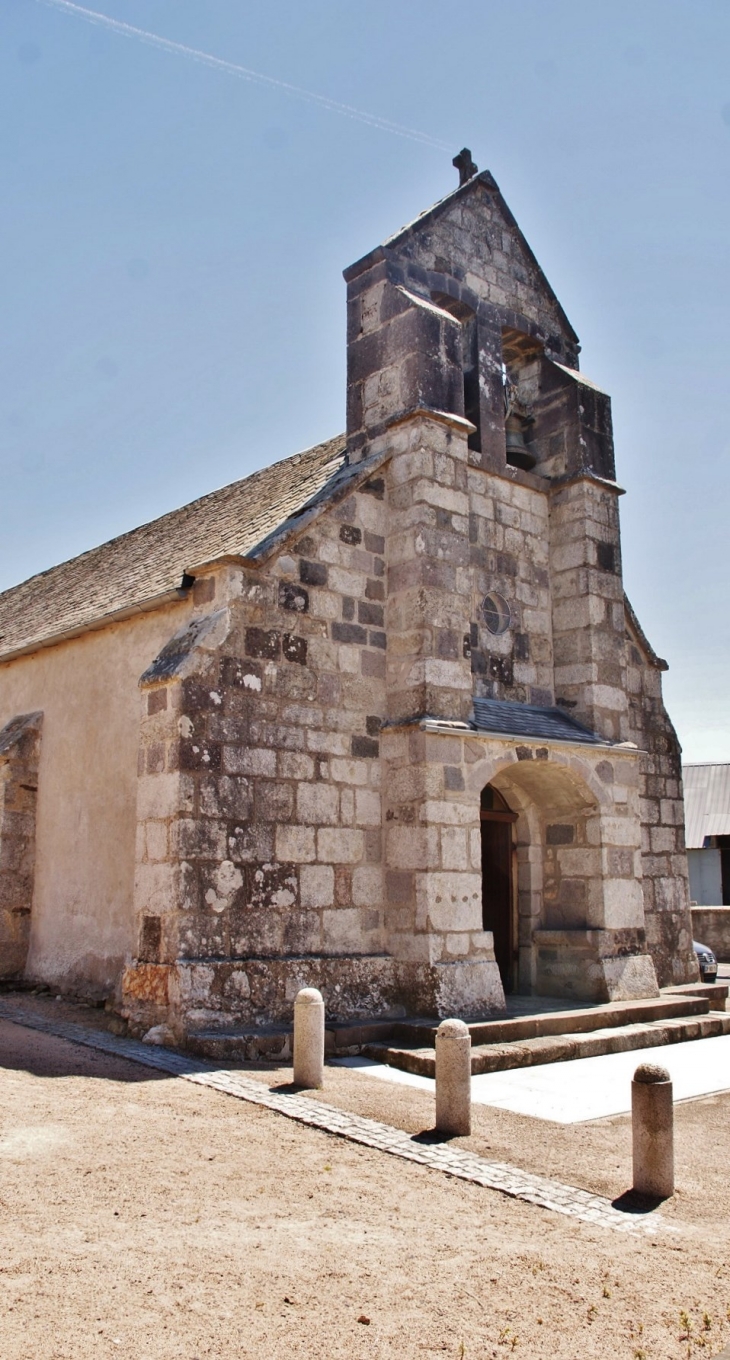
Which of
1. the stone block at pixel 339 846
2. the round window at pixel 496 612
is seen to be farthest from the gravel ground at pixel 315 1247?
the round window at pixel 496 612

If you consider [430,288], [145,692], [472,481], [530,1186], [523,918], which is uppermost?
[430,288]

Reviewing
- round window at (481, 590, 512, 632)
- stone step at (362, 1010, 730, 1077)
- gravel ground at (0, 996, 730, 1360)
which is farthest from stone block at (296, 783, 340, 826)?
gravel ground at (0, 996, 730, 1360)

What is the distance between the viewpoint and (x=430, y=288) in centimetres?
1108

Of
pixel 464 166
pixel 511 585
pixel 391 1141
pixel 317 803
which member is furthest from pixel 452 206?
pixel 391 1141

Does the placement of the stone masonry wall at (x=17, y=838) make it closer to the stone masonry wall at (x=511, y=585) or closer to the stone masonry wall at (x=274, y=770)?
the stone masonry wall at (x=274, y=770)

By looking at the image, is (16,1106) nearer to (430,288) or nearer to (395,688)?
(395,688)

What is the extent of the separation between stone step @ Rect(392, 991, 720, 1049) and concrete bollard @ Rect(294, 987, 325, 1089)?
1505 mm

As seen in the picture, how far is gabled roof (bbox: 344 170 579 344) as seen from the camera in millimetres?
10828

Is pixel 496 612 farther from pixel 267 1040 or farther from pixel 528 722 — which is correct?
pixel 267 1040

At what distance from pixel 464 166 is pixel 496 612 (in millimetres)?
5415

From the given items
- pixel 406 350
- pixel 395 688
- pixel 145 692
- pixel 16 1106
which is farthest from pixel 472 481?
pixel 16 1106

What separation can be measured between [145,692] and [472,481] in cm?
441

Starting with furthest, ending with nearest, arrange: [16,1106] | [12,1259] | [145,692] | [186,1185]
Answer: [145,692] → [16,1106] → [186,1185] → [12,1259]

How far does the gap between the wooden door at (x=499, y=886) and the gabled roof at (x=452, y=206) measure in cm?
595
